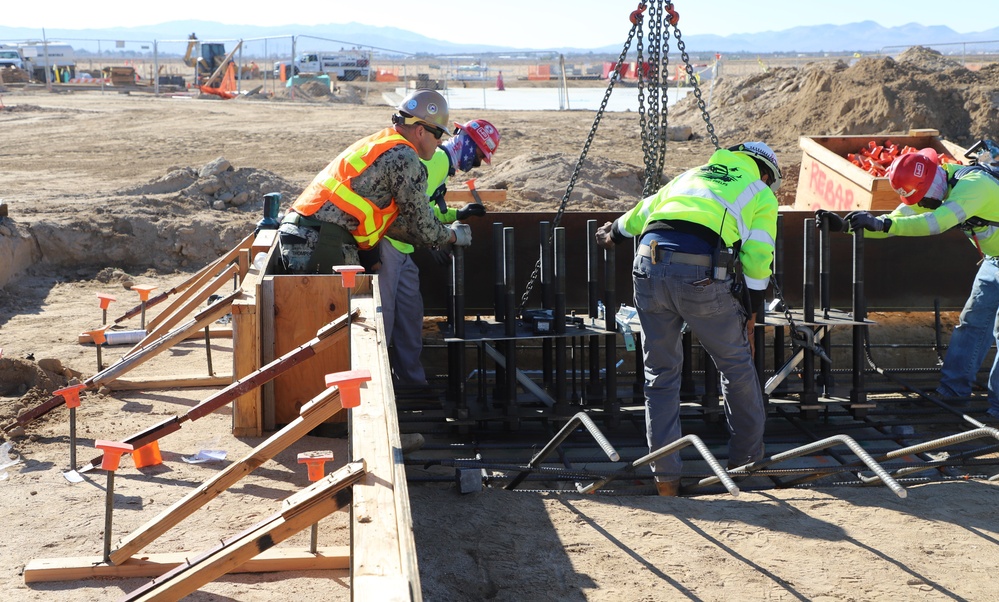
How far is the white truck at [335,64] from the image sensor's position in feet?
139

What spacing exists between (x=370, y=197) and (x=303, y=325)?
0.89 m

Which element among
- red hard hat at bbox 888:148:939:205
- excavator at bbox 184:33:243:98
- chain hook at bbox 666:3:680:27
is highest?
excavator at bbox 184:33:243:98

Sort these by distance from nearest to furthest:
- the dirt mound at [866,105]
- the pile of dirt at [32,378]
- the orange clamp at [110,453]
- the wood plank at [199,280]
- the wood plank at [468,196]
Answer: the orange clamp at [110,453]
the pile of dirt at [32,378]
the wood plank at [199,280]
the wood plank at [468,196]
the dirt mound at [866,105]

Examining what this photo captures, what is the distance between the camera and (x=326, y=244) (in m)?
6.09

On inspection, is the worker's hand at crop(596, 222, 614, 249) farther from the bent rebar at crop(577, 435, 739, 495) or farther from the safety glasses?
the bent rebar at crop(577, 435, 739, 495)

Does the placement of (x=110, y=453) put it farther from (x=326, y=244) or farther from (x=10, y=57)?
(x=10, y=57)

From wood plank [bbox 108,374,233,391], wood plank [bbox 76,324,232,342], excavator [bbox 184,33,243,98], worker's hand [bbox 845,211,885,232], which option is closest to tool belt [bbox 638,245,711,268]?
worker's hand [bbox 845,211,885,232]

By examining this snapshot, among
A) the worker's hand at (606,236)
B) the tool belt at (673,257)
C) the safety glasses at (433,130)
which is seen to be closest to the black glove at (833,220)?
the worker's hand at (606,236)

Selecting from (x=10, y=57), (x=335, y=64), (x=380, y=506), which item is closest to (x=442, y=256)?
(x=380, y=506)

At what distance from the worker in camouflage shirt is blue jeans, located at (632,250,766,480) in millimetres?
1449

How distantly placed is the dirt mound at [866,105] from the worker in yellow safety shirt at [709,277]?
541 inches

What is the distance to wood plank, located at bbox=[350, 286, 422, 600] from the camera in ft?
8.14

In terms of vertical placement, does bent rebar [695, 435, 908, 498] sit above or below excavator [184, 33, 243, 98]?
below

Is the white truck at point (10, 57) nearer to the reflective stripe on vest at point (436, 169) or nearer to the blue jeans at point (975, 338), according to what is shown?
the reflective stripe on vest at point (436, 169)
